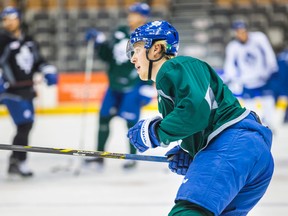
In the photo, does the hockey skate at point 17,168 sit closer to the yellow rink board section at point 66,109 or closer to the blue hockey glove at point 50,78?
the blue hockey glove at point 50,78

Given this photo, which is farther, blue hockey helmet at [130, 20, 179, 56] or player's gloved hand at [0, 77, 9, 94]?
player's gloved hand at [0, 77, 9, 94]

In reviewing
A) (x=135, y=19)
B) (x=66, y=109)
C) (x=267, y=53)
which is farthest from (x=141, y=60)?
(x=66, y=109)

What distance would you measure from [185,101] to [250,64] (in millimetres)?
5135

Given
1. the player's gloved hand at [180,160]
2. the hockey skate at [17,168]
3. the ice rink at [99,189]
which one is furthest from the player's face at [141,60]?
the hockey skate at [17,168]

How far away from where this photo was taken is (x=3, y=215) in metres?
3.90

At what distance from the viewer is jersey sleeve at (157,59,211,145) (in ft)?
7.21

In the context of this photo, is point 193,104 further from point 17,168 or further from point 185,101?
point 17,168

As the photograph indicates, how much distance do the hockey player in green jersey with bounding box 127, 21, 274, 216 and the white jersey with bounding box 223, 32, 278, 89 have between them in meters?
4.70

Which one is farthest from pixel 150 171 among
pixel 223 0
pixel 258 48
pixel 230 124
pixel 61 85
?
pixel 223 0

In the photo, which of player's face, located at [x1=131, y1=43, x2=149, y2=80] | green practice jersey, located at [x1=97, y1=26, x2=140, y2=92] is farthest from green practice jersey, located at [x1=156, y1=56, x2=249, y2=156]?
green practice jersey, located at [x1=97, y1=26, x2=140, y2=92]

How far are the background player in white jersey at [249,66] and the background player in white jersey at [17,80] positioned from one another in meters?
2.53

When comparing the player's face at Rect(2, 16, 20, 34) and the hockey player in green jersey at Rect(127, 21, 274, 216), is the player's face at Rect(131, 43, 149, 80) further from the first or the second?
the player's face at Rect(2, 16, 20, 34)

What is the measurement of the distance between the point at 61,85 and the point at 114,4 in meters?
2.68

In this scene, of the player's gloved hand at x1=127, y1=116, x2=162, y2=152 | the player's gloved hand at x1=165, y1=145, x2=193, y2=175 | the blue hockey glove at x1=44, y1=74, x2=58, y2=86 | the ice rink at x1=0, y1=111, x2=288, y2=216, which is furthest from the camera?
the blue hockey glove at x1=44, y1=74, x2=58, y2=86
